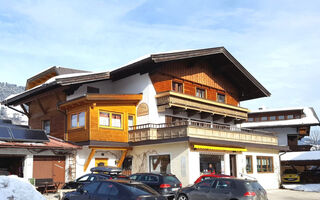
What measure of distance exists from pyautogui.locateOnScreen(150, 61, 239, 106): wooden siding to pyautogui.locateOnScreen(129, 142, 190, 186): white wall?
4.46 meters

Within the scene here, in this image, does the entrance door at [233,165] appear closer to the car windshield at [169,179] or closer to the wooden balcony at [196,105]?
the wooden balcony at [196,105]

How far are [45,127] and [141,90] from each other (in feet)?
29.7

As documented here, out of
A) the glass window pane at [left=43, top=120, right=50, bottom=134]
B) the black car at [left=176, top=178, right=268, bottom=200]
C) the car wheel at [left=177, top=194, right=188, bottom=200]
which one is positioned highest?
the glass window pane at [left=43, top=120, right=50, bottom=134]

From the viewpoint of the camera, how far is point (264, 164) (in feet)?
100.0

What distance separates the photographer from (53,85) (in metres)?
25.2

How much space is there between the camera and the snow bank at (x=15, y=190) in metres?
10.1

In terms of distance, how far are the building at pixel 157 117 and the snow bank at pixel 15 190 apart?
12.5 meters

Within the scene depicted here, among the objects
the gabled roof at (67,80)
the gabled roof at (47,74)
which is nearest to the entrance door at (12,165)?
the gabled roof at (67,80)

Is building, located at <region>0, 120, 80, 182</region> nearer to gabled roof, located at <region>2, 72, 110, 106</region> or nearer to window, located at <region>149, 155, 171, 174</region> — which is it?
gabled roof, located at <region>2, 72, 110, 106</region>

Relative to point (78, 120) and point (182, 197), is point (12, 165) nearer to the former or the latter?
point (78, 120)

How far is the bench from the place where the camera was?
21.1 metres

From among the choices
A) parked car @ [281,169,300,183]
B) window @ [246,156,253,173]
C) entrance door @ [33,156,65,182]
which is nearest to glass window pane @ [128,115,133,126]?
entrance door @ [33,156,65,182]

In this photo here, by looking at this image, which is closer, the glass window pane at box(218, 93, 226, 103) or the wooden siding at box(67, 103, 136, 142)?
the wooden siding at box(67, 103, 136, 142)

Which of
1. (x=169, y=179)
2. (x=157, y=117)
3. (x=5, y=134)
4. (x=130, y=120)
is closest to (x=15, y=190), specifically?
(x=169, y=179)
